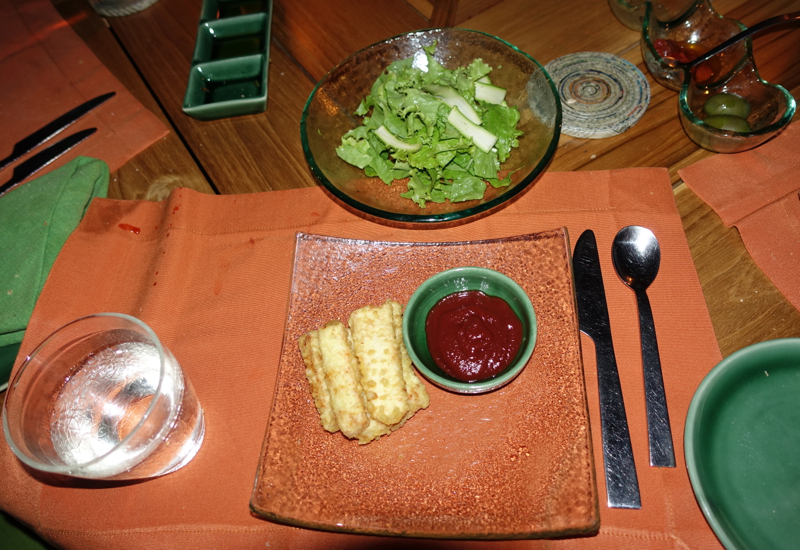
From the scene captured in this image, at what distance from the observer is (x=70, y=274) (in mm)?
2459

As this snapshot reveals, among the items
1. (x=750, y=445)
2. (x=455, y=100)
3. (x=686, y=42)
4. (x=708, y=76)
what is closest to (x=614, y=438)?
(x=750, y=445)

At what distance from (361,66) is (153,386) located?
1912 millimetres

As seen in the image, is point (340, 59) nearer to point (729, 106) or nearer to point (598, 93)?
point (598, 93)

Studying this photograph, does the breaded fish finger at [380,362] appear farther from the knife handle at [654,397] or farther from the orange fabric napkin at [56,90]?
Result: the orange fabric napkin at [56,90]

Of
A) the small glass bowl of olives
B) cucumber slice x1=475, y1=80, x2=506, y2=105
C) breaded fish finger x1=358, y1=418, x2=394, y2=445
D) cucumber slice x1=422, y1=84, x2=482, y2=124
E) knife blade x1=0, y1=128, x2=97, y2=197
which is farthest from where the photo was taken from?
knife blade x1=0, y1=128, x2=97, y2=197

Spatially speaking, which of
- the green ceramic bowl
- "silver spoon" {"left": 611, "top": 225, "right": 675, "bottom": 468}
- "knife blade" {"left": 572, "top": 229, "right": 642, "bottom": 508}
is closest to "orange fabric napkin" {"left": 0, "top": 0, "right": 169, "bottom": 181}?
"knife blade" {"left": 572, "top": 229, "right": 642, "bottom": 508}

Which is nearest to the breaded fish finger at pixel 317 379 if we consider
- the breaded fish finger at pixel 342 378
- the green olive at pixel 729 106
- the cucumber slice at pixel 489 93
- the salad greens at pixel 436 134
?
the breaded fish finger at pixel 342 378

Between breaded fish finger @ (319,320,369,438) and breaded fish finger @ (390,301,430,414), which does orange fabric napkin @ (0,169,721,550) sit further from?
breaded fish finger @ (390,301,430,414)

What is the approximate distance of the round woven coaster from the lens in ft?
8.30

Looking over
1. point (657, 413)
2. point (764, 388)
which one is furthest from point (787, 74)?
point (657, 413)

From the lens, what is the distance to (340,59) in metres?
2.95

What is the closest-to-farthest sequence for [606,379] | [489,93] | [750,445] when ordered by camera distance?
[750,445]
[606,379]
[489,93]

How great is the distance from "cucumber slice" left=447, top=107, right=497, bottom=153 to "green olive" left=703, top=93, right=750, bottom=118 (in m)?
1.11

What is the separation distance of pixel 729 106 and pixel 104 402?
3.24 metres
